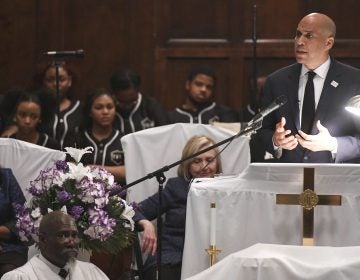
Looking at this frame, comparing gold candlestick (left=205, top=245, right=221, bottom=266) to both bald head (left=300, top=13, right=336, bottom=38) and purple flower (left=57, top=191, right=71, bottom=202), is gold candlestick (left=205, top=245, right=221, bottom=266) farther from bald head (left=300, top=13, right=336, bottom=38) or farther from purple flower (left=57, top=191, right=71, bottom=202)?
bald head (left=300, top=13, right=336, bottom=38)

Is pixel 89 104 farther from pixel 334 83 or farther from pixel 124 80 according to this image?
pixel 334 83

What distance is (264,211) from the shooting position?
16.2ft

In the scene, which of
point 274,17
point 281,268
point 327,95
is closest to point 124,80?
point 274,17

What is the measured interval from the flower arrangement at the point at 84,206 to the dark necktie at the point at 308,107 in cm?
108

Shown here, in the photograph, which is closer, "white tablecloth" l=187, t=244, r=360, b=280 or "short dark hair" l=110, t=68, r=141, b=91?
"white tablecloth" l=187, t=244, r=360, b=280

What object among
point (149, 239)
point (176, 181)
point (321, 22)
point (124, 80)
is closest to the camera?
point (321, 22)

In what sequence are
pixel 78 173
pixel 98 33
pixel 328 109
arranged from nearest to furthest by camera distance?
pixel 78 173 < pixel 328 109 < pixel 98 33

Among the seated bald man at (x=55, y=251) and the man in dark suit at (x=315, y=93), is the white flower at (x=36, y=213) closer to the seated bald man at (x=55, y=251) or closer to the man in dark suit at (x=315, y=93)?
the seated bald man at (x=55, y=251)

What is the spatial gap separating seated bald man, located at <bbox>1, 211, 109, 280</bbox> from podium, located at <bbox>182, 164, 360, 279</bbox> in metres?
0.69

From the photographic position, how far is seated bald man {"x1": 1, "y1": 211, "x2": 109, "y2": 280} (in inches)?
182

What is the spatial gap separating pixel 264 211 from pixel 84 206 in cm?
91

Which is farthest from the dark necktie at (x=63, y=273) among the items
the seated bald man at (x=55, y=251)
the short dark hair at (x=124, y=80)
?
the short dark hair at (x=124, y=80)

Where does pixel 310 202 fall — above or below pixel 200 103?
below

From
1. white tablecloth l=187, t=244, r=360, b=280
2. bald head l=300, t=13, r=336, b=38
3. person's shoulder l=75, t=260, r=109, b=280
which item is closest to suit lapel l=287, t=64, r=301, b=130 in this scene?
bald head l=300, t=13, r=336, b=38
